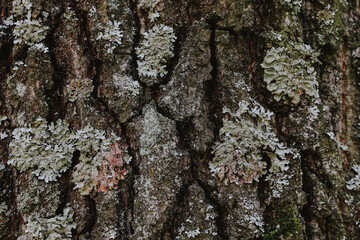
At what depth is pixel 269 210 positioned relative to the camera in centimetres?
132

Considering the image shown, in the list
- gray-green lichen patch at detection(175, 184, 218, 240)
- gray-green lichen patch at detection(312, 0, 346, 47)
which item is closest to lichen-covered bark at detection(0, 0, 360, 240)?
gray-green lichen patch at detection(175, 184, 218, 240)

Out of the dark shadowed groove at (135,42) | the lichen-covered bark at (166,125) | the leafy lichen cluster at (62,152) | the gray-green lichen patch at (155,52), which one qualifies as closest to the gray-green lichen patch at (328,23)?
the lichen-covered bark at (166,125)

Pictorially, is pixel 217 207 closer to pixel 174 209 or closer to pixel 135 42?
pixel 174 209

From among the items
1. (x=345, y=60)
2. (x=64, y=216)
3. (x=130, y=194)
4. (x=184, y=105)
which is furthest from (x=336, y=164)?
(x=64, y=216)

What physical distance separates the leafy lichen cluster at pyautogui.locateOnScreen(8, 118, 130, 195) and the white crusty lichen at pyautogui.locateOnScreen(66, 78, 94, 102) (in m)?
0.13

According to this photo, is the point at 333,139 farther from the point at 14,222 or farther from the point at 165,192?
the point at 14,222

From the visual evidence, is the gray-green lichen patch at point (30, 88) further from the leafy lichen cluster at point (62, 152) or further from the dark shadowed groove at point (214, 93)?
the dark shadowed groove at point (214, 93)

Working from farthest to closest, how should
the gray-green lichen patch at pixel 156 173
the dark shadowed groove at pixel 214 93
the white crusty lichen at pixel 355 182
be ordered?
the white crusty lichen at pixel 355 182 < the dark shadowed groove at pixel 214 93 < the gray-green lichen patch at pixel 156 173

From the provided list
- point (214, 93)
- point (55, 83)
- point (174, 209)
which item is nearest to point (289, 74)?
point (214, 93)

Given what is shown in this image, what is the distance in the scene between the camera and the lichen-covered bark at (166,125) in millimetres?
1278

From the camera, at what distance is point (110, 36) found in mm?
1383

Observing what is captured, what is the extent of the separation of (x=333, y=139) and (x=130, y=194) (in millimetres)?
996

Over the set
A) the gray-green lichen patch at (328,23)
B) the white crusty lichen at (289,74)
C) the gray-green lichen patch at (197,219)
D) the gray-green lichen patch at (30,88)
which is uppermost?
the gray-green lichen patch at (328,23)

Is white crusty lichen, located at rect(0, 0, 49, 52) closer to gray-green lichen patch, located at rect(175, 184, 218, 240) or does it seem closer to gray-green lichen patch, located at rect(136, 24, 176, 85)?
gray-green lichen patch, located at rect(136, 24, 176, 85)
